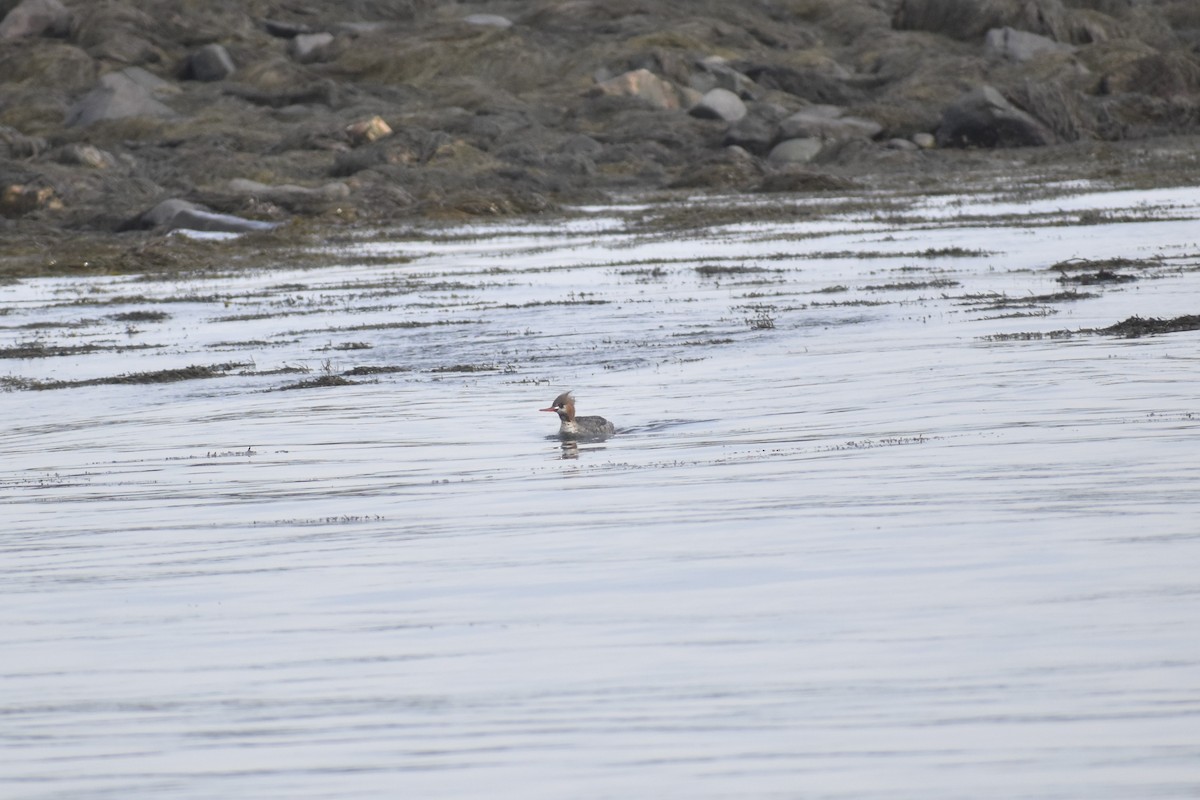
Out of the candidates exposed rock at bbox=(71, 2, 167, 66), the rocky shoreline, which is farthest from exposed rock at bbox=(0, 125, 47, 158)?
exposed rock at bbox=(71, 2, 167, 66)

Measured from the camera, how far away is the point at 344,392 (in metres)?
14.6

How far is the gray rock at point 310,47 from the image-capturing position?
216 ft

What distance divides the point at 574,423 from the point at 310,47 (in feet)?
187

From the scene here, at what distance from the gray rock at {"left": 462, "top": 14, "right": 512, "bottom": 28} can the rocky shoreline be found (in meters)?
0.18

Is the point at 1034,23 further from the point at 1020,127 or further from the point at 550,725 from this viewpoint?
the point at 550,725

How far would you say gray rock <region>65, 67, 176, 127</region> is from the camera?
53.7 metres

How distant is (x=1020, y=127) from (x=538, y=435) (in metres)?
39.5

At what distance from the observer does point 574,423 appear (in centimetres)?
1166

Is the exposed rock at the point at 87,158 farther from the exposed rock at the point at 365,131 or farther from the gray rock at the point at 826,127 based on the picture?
the gray rock at the point at 826,127

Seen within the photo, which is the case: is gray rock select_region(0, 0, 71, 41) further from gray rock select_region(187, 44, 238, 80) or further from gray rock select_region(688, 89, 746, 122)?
gray rock select_region(688, 89, 746, 122)

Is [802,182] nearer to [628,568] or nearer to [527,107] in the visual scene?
[527,107]

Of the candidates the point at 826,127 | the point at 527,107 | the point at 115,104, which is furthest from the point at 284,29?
the point at 826,127

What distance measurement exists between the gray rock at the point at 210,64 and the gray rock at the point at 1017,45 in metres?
25.8

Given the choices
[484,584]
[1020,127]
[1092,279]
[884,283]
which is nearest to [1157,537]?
[484,584]
